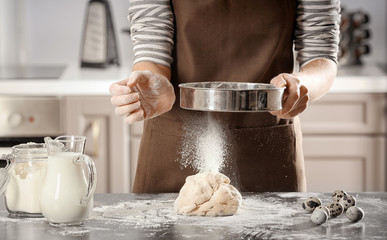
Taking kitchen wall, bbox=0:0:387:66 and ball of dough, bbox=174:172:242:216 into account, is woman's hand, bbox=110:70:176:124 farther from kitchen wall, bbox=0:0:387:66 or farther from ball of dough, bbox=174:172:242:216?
kitchen wall, bbox=0:0:387:66

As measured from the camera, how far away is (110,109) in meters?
2.80

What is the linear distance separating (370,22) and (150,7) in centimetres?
180

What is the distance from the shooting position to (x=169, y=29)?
1815 millimetres

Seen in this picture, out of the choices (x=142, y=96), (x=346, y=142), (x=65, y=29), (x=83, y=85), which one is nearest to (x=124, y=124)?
(x=83, y=85)

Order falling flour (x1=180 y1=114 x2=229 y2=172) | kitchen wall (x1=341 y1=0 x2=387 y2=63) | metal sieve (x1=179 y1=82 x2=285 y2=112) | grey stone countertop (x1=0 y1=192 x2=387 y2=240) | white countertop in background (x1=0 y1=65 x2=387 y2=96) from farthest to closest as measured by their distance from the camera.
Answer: kitchen wall (x1=341 y1=0 x2=387 y2=63)
white countertop in background (x1=0 y1=65 x2=387 y2=96)
falling flour (x1=180 y1=114 x2=229 y2=172)
metal sieve (x1=179 y1=82 x2=285 y2=112)
grey stone countertop (x1=0 y1=192 x2=387 y2=240)

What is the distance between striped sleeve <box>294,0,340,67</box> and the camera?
5.89 ft

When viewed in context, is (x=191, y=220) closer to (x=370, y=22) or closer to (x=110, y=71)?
(x=110, y=71)

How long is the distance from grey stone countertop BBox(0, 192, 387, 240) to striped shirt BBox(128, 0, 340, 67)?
0.44 metres

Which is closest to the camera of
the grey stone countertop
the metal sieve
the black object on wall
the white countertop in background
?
the grey stone countertop

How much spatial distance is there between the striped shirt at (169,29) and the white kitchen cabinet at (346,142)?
102 centimetres

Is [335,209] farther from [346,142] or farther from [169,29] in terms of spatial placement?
[346,142]

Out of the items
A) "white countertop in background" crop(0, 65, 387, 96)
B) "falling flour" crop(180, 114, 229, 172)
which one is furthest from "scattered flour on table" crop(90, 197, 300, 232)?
"white countertop in background" crop(0, 65, 387, 96)

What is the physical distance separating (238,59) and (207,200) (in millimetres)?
531

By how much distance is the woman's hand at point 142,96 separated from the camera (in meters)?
1.50
